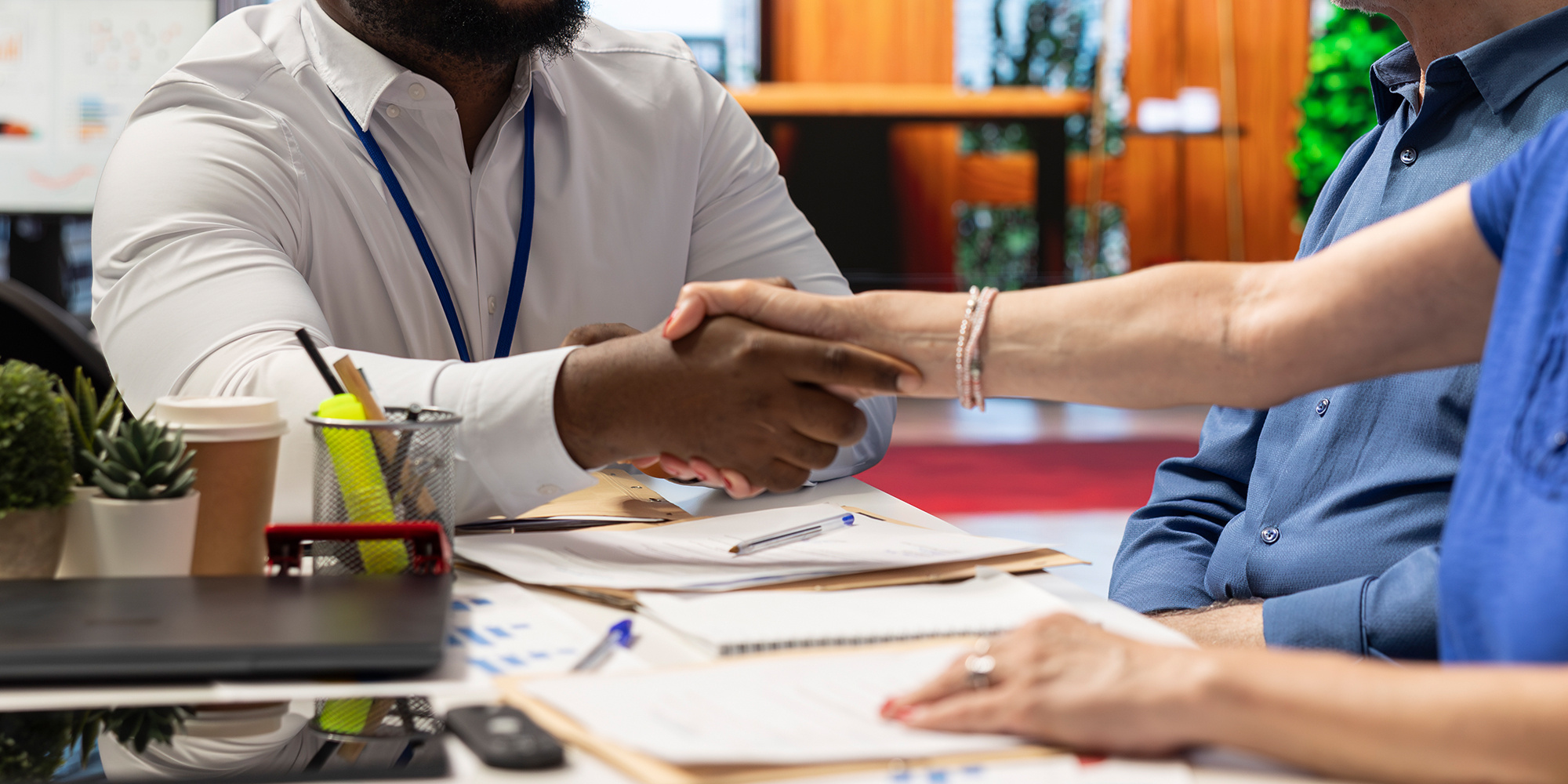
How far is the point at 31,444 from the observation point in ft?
3.10

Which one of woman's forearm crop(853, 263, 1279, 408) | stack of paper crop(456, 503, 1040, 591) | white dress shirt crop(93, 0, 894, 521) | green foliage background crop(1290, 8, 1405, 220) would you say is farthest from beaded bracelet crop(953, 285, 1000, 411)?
green foliage background crop(1290, 8, 1405, 220)

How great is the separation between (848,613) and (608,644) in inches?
7.1

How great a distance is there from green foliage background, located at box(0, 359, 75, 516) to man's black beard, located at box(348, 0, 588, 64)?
2.91 feet

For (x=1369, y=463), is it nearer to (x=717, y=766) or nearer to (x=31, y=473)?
(x=717, y=766)

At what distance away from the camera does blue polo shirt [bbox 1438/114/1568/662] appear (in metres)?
0.74

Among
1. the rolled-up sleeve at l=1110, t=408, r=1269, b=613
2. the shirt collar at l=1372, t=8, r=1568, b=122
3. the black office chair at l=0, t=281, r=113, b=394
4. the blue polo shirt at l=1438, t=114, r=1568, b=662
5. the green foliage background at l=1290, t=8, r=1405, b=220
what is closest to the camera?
the blue polo shirt at l=1438, t=114, r=1568, b=662

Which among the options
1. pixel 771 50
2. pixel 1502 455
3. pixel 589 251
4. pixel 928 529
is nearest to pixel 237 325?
pixel 589 251

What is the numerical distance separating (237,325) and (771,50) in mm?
6699

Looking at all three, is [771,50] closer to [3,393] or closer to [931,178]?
[931,178]

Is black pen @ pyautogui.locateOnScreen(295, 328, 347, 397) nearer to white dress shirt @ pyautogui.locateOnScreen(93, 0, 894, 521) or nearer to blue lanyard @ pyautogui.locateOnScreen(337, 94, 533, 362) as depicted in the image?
white dress shirt @ pyautogui.locateOnScreen(93, 0, 894, 521)

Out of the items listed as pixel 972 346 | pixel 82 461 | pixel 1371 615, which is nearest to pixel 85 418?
pixel 82 461

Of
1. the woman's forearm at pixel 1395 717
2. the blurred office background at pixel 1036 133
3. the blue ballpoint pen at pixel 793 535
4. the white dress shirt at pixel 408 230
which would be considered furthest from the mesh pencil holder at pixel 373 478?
the blurred office background at pixel 1036 133

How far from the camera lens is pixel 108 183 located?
1.55 metres

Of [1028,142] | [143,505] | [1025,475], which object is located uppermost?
[1028,142]
